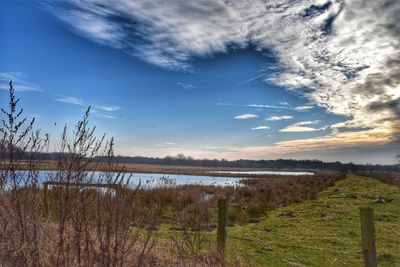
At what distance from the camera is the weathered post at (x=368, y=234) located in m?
6.63

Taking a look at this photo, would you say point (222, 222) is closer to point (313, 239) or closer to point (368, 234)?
point (368, 234)

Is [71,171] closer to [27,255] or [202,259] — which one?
[27,255]

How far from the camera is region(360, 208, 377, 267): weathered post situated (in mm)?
6632

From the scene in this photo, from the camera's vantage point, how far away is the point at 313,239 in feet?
36.2

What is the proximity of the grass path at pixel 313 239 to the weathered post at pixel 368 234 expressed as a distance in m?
1.99

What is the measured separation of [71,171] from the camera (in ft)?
14.3

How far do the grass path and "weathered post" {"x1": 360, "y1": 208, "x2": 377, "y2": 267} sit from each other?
6.54 feet

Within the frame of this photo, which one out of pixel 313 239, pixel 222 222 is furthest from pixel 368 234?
pixel 313 239

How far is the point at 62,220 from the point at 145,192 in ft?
48.0

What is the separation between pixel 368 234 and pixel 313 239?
14.9 ft

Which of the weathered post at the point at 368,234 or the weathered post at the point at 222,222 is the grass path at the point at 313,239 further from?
the weathered post at the point at 368,234

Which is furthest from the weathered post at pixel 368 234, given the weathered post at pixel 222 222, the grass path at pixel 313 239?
the weathered post at pixel 222 222

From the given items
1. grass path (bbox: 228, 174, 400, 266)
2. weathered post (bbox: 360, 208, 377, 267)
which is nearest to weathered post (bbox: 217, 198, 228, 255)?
grass path (bbox: 228, 174, 400, 266)

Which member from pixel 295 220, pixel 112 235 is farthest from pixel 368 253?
pixel 295 220
